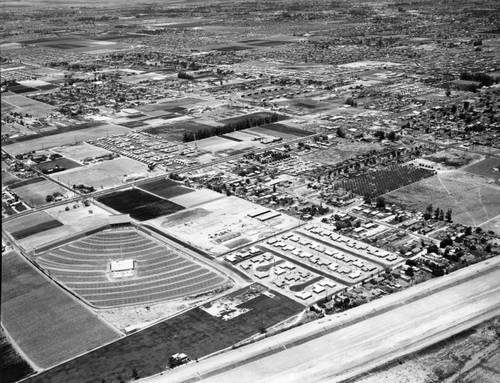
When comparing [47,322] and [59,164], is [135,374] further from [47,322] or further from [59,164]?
[59,164]

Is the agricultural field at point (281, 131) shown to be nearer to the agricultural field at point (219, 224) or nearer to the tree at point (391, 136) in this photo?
the tree at point (391, 136)

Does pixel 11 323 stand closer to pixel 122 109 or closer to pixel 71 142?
pixel 71 142

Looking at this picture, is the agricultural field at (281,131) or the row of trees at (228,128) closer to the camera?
the row of trees at (228,128)

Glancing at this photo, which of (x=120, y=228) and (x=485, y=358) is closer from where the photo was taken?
(x=485, y=358)

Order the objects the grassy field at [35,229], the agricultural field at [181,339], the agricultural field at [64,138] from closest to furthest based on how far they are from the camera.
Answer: the agricultural field at [181,339], the grassy field at [35,229], the agricultural field at [64,138]

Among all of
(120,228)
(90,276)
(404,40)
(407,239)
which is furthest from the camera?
(404,40)

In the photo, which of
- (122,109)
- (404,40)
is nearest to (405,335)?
(122,109)

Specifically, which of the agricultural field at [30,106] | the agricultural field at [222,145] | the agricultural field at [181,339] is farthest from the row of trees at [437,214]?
the agricultural field at [30,106]

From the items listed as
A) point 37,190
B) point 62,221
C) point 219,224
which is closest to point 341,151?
point 219,224
